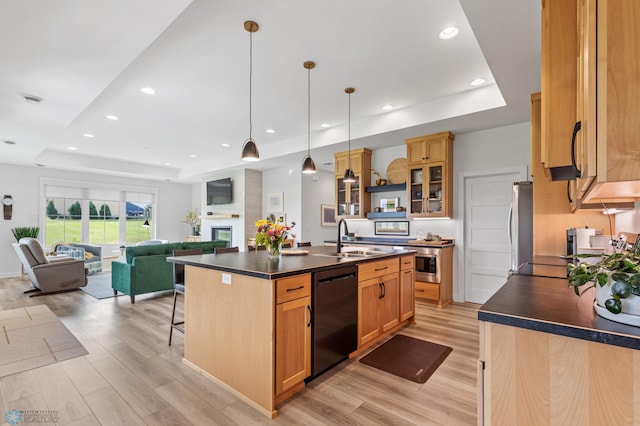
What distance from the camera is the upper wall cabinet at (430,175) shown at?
4.66 meters

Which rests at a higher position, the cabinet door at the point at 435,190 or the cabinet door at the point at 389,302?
the cabinet door at the point at 435,190

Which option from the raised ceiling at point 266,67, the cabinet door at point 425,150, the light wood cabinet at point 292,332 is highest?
the raised ceiling at point 266,67

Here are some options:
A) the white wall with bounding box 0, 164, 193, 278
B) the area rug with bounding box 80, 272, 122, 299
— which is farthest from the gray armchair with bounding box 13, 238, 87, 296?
the white wall with bounding box 0, 164, 193, 278

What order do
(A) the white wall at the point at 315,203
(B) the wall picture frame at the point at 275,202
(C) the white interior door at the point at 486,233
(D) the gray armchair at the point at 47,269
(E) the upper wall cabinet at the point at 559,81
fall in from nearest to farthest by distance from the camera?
1. (E) the upper wall cabinet at the point at 559,81
2. (C) the white interior door at the point at 486,233
3. (D) the gray armchair at the point at 47,269
4. (A) the white wall at the point at 315,203
5. (B) the wall picture frame at the point at 275,202

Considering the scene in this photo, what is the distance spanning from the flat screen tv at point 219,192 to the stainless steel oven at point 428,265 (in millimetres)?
5254

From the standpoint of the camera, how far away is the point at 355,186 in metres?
5.75

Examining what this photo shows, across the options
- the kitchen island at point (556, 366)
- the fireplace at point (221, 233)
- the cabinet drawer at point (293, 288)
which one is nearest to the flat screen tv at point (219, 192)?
the fireplace at point (221, 233)

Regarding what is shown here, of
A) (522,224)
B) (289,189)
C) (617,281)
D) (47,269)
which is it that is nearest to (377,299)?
(522,224)

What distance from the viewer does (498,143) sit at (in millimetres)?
4453

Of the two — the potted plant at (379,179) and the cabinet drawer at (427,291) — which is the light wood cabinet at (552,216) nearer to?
the cabinet drawer at (427,291)

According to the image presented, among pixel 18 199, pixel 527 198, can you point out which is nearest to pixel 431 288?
pixel 527 198

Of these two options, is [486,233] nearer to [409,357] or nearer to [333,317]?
[409,357]

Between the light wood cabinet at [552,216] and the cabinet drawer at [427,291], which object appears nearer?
the light wood cabinet at [552,216]

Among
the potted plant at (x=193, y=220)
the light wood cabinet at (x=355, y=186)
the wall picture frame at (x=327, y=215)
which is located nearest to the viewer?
the light wood cabinet at (x=355, y=186)
